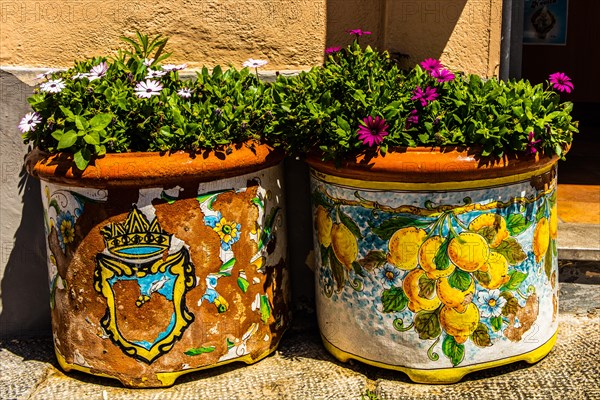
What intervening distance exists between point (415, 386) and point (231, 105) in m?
1.37

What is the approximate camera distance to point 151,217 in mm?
3145

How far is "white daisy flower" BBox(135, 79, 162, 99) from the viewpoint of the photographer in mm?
3191

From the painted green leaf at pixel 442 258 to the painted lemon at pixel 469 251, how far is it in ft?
0.05

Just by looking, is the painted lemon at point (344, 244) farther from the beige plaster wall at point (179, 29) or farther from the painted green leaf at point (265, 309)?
the beige plaster wall at point (179, 29)

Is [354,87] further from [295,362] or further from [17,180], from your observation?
[17,180]

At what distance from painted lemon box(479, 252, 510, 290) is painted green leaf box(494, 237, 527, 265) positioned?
18 mm

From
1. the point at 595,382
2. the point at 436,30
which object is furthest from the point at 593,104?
the point at 595,382

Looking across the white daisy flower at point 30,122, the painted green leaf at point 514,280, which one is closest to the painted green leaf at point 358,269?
the painted green leaf at point 514,280

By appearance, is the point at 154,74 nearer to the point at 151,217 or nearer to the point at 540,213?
the point at 151,217

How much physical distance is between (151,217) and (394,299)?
101 centimetres

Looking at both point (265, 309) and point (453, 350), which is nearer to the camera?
point (453, 350)

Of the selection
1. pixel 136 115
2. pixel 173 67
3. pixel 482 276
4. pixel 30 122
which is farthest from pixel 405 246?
pixel 30 122

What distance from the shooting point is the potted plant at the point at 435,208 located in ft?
9.95

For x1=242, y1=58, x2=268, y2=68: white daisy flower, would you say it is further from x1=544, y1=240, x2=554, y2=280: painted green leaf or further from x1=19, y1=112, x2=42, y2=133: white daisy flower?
x1=544, y1=240, x2=554, y2=280: painted green leaf
